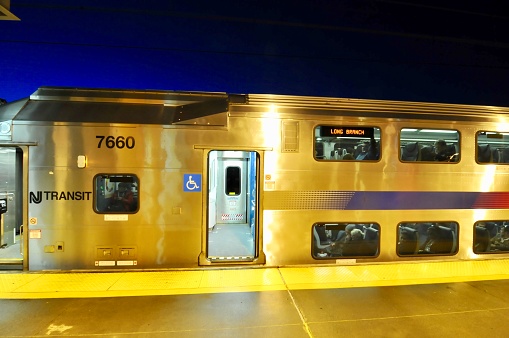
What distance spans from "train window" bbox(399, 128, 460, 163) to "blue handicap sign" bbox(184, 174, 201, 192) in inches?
137

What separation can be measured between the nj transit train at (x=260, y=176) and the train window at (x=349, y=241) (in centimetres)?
3

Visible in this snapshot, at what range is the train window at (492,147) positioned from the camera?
16.6ft

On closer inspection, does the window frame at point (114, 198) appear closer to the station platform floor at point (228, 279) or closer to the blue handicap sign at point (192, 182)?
the blue handicap sign at point (192, 182)

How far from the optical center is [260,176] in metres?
4.49

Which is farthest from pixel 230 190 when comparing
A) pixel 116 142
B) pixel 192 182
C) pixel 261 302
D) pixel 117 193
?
pixel 261 302

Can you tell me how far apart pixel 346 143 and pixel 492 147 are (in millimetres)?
2884

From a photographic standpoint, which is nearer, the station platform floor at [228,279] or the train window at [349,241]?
the station platform floor at [228,279]

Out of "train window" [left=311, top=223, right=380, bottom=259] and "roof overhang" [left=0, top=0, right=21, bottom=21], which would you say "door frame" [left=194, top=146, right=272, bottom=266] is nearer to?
"train window" [left=311, top=223, right=380, bottom=259]

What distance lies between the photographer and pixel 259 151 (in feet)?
14.7

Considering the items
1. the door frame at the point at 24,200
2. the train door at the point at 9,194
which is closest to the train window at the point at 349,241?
the door frame at the point at 24,200

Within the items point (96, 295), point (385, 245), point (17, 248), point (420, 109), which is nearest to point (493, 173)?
point (420, 109)

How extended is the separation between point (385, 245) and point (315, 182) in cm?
165

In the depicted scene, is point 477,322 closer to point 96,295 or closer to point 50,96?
point 96,295

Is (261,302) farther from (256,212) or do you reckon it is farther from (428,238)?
(428,238)
